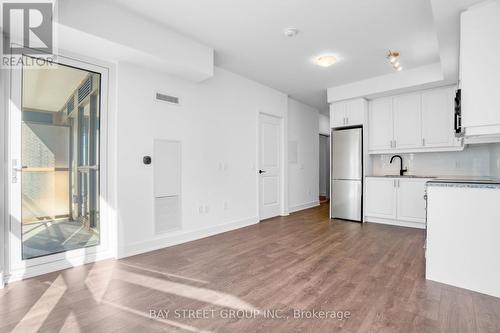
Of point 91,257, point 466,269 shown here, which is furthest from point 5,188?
point 466,269

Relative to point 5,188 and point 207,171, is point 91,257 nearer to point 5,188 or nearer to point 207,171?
point 5,188

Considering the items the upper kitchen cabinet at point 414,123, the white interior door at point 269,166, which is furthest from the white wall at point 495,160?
the white interior door at point 269,166

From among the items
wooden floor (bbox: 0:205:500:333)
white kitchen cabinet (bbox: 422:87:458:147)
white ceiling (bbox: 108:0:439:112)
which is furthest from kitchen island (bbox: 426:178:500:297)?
white kitchen cabinet (bbox: 422:87:458:147)

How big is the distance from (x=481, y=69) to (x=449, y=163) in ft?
10.4

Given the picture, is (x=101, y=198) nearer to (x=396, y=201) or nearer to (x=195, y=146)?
(x=195, y=146)

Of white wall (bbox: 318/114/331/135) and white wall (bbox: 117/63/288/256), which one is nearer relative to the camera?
white wall (bbox: 117/63/288/256)

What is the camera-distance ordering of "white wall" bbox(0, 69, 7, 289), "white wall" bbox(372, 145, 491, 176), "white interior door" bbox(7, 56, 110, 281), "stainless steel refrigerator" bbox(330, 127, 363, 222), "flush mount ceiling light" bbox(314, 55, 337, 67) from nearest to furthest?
"white wall" bbox(0, 69, 7, 289) < "white interior door" bbox(7, 56, 110, 281) < "flush mount ceiling light" bbox(314, 55, 337, 67) < "white wall" bbox(372, 145, 491, 176) < "stainless steel refrigerator" bbox(330, 127, 363, 222)

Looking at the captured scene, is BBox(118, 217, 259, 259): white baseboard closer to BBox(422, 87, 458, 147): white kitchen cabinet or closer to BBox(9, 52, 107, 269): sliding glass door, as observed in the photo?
BBox(9, 52, 107, 269): sliding glass door

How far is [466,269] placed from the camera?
237cm

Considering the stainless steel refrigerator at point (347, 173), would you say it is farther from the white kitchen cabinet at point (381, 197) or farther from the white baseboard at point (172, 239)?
the white baseboard at point (172, 239)

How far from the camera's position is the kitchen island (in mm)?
2252

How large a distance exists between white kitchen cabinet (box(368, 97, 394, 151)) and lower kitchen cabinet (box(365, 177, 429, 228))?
2.40ft

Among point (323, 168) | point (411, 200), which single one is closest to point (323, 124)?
point (323, 168)
